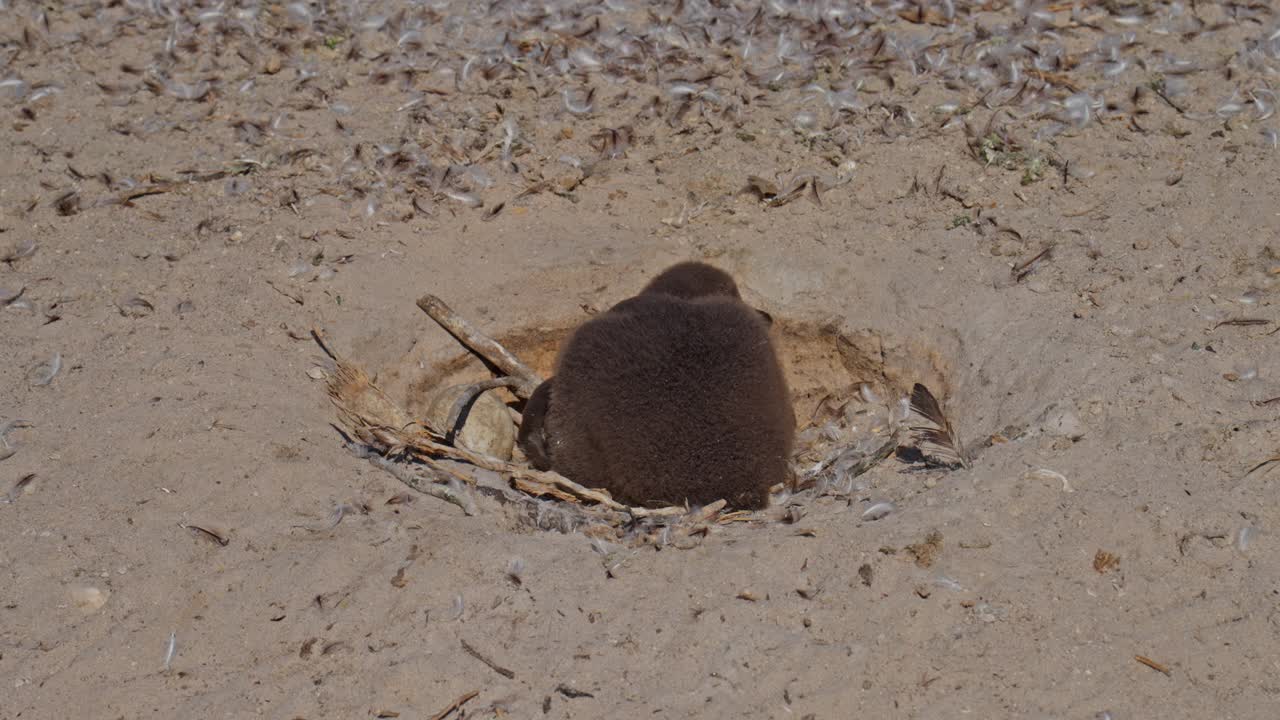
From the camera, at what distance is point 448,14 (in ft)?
23.1

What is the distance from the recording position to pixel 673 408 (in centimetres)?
439

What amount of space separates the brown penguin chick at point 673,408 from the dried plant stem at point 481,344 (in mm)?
874

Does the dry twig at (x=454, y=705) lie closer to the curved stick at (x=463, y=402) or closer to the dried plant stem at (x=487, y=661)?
the dried plant stem at (x=487, y=661)

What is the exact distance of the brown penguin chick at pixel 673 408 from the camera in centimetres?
441

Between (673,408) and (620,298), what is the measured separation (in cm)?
189

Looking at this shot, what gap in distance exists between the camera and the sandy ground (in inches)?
138

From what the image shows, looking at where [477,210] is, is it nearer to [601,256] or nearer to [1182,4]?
[601,256]

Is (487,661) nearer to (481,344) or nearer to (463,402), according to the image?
(463,402)

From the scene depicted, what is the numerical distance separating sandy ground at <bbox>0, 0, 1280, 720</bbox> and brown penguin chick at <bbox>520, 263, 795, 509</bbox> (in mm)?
304

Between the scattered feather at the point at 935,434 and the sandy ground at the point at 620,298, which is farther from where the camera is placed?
the scattered feather at the point at 935,434

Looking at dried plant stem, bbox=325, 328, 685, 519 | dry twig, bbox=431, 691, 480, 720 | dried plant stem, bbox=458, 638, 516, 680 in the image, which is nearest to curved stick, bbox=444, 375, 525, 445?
dried plant stem, bbox=325, 328, 685, 519

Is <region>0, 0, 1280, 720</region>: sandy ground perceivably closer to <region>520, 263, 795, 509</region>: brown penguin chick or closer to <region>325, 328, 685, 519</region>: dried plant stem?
<region>325, 328, 685, 519</region>: dried plant stem

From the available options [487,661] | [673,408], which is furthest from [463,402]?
[487,661]

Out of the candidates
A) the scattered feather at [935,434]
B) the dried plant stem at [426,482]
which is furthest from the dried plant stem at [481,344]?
the scattered feather at [935,434]
